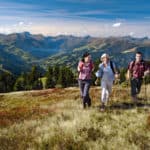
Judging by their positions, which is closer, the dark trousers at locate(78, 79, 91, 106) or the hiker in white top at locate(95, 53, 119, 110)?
the hiker in white top at locate(95, 53, 119, 110)

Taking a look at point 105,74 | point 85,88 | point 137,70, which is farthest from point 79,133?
point 137,70

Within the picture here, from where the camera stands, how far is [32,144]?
9.98 metres

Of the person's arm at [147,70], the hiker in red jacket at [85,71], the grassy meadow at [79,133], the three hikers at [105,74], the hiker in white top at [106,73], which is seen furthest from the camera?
the person's arm at [147,70]

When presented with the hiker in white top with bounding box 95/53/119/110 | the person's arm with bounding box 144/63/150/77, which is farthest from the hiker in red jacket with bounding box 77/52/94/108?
the person's arm with bounding box 144/63/150/77

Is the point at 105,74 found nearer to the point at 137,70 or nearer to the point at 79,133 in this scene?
the point at 137,70

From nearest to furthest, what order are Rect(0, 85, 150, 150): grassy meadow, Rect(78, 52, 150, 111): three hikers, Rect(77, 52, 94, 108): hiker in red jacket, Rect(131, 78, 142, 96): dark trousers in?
Answer: Rect(0, 85, 150, 150): grassy meadow, Rect(78, 52, 150, 111): three hikers, Rect(77, 52, 94, 108): hiker in red jacket, Rect(131, 78, 142, 96): dark trousers

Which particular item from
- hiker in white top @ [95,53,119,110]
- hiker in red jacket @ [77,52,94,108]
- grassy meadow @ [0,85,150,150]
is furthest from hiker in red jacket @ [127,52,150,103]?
grassy meadow @ [0,85,150,150]

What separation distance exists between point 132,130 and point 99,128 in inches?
45.1

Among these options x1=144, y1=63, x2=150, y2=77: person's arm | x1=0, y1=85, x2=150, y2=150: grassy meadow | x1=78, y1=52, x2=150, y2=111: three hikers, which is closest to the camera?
x1=0, y1=85, x2=150, y2=150: grassy meadow

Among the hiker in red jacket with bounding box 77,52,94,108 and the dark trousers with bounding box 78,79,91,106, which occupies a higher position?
the hiker in red jacket with bounding box 77,52,94,108

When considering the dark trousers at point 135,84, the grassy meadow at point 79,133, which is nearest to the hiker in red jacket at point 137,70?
the dark trousers at point 135,84

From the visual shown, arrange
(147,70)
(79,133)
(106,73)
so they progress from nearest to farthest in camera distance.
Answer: (79,133)
(106,73)
(147,70)

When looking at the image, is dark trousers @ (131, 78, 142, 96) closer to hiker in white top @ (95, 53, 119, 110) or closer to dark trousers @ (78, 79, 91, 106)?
hiker in white top @ (95, 53, 119, 110)

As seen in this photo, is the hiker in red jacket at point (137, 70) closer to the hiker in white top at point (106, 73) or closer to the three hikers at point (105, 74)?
the three hikers at point (105, 74)
